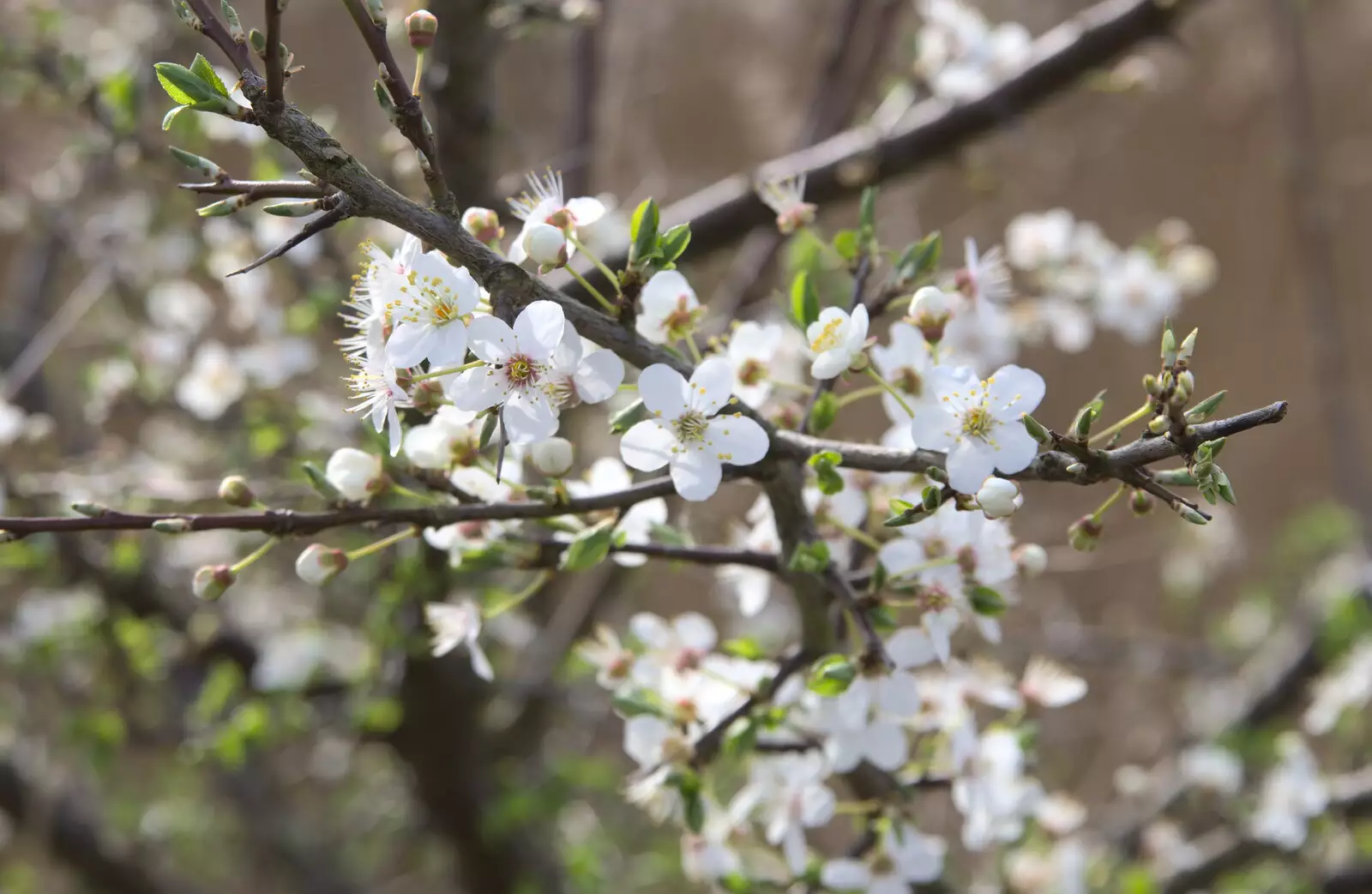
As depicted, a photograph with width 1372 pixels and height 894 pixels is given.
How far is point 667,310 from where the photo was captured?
73cm

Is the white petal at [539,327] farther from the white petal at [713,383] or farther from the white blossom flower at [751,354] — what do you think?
the white blossom flower at [751,354]

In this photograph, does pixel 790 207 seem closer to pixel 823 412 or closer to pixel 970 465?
pixel 823 412

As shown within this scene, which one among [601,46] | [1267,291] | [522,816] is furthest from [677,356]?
[1267,291]

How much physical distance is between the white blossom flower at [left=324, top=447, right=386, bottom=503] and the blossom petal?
0.45 metres

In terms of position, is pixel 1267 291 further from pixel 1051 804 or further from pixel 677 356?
pixel 677 356

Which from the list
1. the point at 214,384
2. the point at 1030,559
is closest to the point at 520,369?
the point at 1030,559

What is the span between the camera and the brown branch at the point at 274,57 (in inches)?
20.8

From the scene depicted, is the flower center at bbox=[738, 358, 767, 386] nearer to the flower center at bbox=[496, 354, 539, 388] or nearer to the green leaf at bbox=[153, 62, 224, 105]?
the flower center at bbox=[496, 354, 539, 388]

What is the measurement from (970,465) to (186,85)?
1.71 feet

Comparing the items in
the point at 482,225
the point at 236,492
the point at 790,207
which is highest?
the point at 790,207

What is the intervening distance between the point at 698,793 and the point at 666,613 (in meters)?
3.58

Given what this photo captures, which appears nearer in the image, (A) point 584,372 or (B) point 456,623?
(A) point 584,372

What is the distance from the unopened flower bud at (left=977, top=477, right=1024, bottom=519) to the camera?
0.60 meters

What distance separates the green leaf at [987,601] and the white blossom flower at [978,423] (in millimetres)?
190
